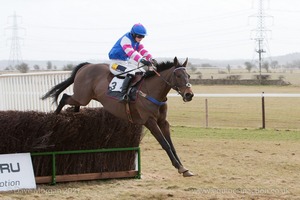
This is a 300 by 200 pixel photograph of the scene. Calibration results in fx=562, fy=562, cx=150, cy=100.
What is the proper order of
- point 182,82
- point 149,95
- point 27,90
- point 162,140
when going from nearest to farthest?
point 182,82, point 162,140, point 149,95, point 27,90

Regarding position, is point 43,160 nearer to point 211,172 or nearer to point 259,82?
A: point 211,172

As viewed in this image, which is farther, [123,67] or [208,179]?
[208,179]

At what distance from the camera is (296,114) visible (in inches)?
1032

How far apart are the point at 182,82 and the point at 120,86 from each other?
4.25 ft

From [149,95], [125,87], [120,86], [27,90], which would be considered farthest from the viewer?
[27,90]

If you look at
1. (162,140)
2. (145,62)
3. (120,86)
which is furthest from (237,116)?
(162,140)

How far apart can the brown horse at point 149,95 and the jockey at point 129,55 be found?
0.22m

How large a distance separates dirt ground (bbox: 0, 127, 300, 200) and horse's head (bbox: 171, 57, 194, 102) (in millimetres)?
1492

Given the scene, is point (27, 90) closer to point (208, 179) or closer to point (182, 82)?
point (208, 179)

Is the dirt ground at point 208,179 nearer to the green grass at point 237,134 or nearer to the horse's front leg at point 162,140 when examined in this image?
the horse's front leg at point 162,140

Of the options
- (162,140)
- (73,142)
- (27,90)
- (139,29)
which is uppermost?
(139,29)

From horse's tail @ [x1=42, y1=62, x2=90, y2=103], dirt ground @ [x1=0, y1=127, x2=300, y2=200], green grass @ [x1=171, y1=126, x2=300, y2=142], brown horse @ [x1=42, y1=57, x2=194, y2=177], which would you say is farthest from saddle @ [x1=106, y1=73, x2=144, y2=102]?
green grass @ [x1=171, y1=126, x2=300, y2=142]

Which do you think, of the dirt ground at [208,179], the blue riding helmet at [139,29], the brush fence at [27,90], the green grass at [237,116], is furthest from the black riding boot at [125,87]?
the green grass at [237,116]

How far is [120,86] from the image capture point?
912 centimetres
